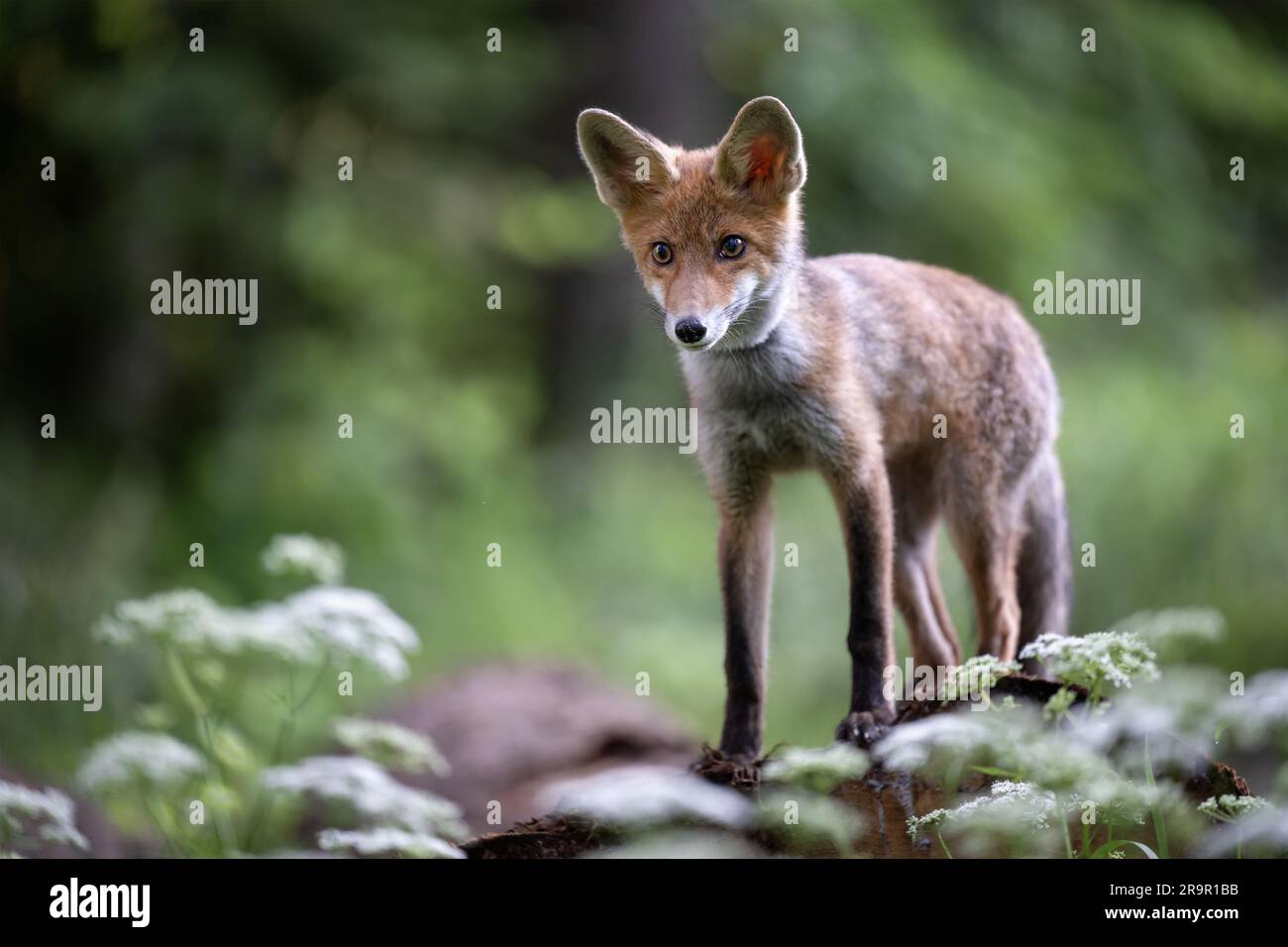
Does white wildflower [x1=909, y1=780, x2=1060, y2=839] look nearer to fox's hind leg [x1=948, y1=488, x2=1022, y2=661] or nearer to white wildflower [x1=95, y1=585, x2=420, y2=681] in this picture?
Answer: fox's hind leg [x1=948, y1=488, x2=1022, y2=661]

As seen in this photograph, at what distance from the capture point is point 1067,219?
38.9ft

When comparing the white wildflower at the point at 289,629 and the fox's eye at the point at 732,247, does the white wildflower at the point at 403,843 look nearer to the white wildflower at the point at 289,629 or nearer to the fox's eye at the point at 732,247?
the white wildflower at the point at 289,629

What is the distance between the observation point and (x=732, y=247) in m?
4.11

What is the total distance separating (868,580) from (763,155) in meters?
1.41

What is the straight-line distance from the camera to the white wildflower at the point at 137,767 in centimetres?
401

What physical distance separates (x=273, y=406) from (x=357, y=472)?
0.96m

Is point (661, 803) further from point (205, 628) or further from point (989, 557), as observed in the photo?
point (989, 557)

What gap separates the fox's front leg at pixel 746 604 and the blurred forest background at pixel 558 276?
362 cm

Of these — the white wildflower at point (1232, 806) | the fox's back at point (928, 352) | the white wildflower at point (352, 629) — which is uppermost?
the fox's back at point (928, 352)

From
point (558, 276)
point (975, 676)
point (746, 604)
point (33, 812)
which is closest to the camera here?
point (975, 676)

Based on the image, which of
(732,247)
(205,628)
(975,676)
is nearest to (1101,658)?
(975,676)

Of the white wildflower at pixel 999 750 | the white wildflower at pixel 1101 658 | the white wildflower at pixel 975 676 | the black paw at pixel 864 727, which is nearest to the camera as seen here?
the white wildflower at pixel 999 750

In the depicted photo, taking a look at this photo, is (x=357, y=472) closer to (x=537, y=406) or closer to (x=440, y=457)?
(x=440, y=457)

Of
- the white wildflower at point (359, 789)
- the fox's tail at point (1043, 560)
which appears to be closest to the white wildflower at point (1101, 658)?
the white wildflower at point (359, 789)
